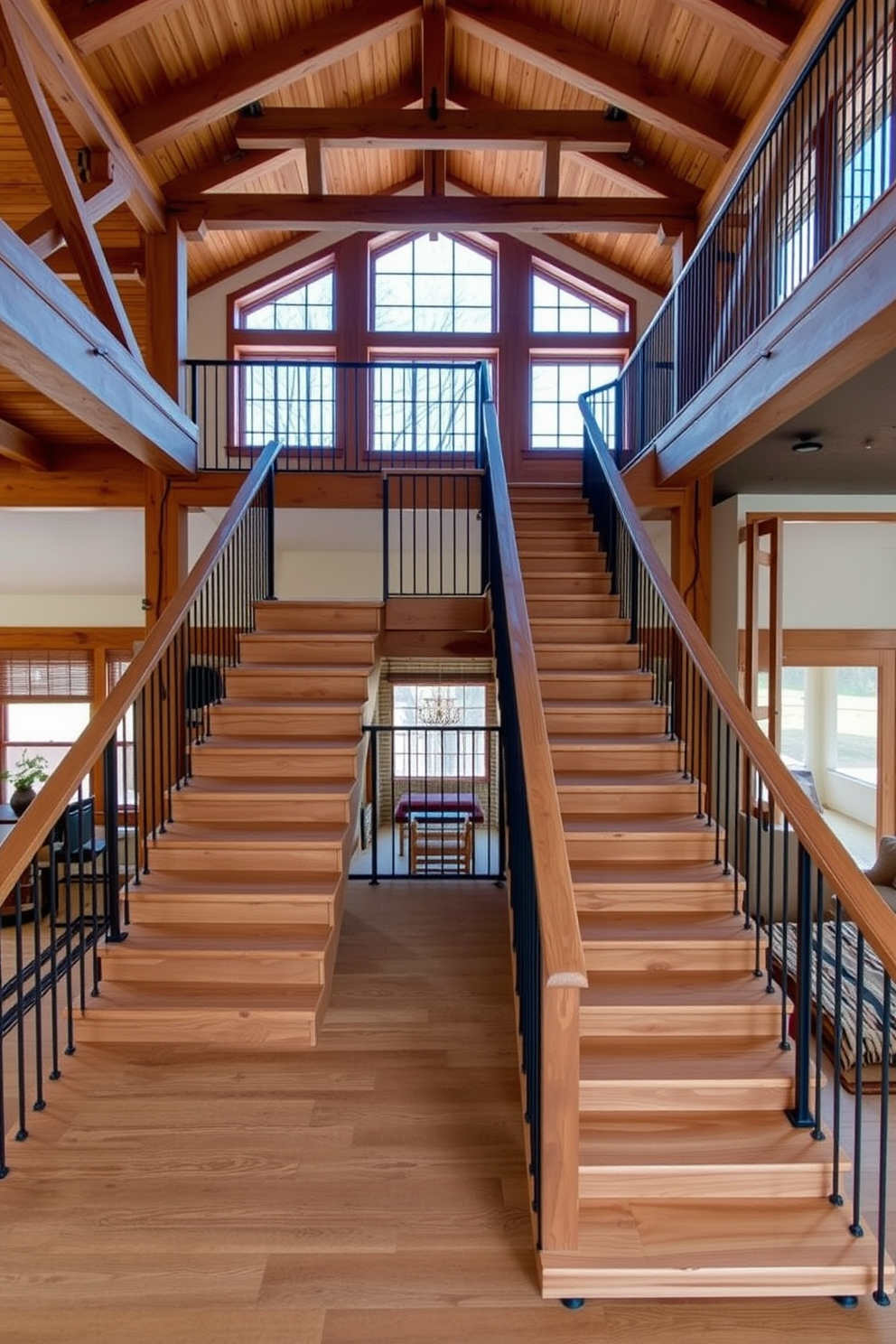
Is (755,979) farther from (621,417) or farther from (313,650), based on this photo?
(621,417)

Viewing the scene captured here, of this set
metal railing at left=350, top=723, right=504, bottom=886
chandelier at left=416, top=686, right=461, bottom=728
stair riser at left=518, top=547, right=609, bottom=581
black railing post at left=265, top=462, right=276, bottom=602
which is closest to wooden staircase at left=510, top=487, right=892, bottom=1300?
stair riser at left=518, top=547, right=609, bottom=581

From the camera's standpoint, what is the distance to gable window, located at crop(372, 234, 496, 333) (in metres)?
8.73

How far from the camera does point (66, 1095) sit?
2443 millimetres

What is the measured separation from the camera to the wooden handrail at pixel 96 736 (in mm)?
2168

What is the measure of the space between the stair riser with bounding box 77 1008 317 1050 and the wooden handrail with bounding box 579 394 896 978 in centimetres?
181

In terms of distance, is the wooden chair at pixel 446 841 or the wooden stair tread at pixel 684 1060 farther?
the wooden chair at pixel 446 841

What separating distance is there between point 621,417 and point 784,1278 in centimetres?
646

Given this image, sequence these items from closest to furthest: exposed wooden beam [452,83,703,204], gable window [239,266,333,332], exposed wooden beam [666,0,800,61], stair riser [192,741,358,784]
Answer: stair riser [192,741,358,784] < exposed wooden beam [666,0,800,61] < exposed wooden beam [452,83,703,204] < gable window [239,266,333,332]

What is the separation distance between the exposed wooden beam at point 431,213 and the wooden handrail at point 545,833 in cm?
449

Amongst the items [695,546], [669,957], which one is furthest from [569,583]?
[669,957]

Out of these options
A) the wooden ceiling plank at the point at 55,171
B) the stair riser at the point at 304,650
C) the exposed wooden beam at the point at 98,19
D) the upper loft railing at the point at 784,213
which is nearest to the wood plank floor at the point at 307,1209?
the stair riser at the point at 304,650

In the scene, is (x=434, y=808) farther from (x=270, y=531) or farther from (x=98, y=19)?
(x=98, y=19)

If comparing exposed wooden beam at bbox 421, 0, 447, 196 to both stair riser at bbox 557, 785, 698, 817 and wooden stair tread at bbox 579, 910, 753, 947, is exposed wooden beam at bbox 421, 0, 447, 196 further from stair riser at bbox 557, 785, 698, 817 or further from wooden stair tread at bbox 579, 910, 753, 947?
wooden stair tread at bbox 579, 910, 753, 947

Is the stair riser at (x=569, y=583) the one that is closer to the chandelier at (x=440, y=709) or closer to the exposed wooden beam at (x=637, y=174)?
the exposed wooden beam at (x=637, y=174)
